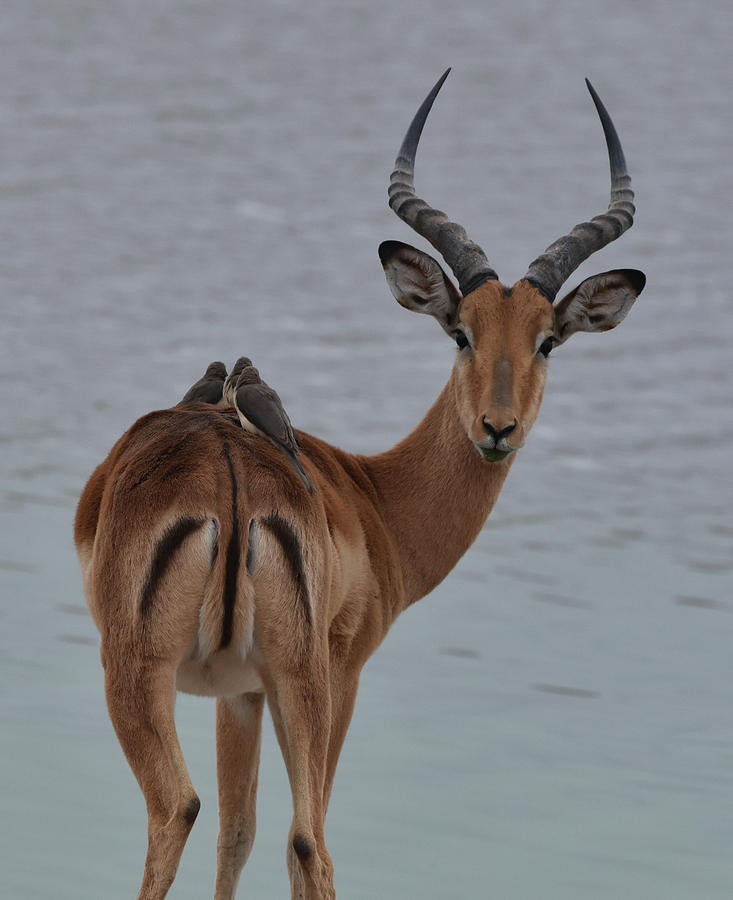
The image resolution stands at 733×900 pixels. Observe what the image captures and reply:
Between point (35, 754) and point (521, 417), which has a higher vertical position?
point (521, 417)

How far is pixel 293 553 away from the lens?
221 inches

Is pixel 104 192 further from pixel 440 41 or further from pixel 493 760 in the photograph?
pixel 493 760

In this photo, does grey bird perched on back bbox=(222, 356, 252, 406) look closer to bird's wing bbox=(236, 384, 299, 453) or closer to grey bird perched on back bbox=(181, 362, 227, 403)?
grey bird perched on back bbox=(181, 362, 227, 403)

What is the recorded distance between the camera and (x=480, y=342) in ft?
23.2

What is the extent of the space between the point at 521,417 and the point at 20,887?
2.63 meters

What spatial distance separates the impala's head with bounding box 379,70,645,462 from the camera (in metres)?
6.89

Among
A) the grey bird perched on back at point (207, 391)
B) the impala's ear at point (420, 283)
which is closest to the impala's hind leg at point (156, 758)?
the grey bird perched on back at point (207, 391)

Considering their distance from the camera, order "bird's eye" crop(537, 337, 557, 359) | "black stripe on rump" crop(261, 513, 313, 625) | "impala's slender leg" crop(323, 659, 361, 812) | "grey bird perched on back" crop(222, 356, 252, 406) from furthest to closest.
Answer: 1. "bird's eye" crop(537, 337, 557, 359)
2. "grey bird perched on back" crop(222, 356, 252, 406)
3. "impala's slender leg" crop(323, 659, 361, 812)
4. "black stripe on rump" crop(261, 513, 313, 625)

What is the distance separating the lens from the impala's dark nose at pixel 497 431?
22.2 feet

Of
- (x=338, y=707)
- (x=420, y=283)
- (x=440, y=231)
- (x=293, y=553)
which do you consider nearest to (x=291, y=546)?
(x=293, y=553)

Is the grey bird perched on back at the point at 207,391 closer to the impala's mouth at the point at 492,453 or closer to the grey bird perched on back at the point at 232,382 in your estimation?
the grey bird perched on back at the point at 232,382

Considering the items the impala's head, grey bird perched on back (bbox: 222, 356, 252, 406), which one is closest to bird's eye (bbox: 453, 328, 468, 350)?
the impala's head

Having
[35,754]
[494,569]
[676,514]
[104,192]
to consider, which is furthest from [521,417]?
[104,192]

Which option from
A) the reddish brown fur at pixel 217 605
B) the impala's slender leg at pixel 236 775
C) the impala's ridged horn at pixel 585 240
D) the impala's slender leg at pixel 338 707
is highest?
the impala's ridged horn at pixel 585 240
